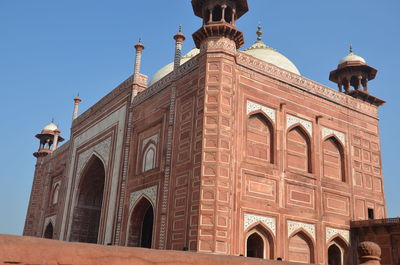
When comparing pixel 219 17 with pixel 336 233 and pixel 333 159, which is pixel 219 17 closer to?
pixel 333 159

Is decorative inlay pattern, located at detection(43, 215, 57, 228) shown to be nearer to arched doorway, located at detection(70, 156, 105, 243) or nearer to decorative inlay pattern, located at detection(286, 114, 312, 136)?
arched doorway, located at detection(70, 156, 105, 243)

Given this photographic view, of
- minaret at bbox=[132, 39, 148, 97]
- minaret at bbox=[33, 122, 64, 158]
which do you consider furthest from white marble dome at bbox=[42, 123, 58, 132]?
minaret at bbox=[132, 39, 148, 97]

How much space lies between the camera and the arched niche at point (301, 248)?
1042cm

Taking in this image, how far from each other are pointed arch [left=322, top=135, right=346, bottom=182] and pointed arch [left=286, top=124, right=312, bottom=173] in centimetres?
64

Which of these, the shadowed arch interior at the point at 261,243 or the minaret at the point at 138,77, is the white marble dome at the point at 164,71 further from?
the shadowed arch interior at the point at 261,243

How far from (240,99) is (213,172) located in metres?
2.26

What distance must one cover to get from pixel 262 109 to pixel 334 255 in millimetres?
4601

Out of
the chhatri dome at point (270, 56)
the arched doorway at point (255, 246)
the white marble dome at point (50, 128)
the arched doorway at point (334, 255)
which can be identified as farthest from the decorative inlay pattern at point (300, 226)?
the white marble dome at point (50, 128)

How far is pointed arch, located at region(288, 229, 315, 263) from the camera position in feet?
34.2

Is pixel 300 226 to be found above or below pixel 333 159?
below

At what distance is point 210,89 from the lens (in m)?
10.0

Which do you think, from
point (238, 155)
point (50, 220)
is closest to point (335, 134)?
point (238, 155)

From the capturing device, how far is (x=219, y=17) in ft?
37.0

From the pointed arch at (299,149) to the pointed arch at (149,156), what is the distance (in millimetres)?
3731
